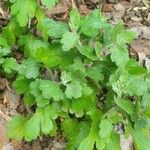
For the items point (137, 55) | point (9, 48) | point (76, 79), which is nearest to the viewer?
point (76, 79)

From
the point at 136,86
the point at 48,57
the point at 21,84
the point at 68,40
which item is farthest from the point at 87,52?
the point at 21,84

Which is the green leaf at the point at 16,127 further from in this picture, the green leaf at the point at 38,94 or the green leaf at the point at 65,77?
the green leaf at the point at 65,77

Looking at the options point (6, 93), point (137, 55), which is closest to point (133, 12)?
point (137, 55)

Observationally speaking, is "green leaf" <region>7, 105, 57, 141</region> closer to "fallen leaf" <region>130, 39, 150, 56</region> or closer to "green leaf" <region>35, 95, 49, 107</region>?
"green leaf" <region>35, 95, 49, 107</region>

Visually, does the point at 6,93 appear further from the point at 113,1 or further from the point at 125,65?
the point at 113,1

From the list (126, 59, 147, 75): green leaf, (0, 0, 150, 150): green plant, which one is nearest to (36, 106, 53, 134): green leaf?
(0, 0, 150, 150): green plant

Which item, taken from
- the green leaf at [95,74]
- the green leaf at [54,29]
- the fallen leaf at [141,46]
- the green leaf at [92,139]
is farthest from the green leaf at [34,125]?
the fallen leaf at [141,46]
